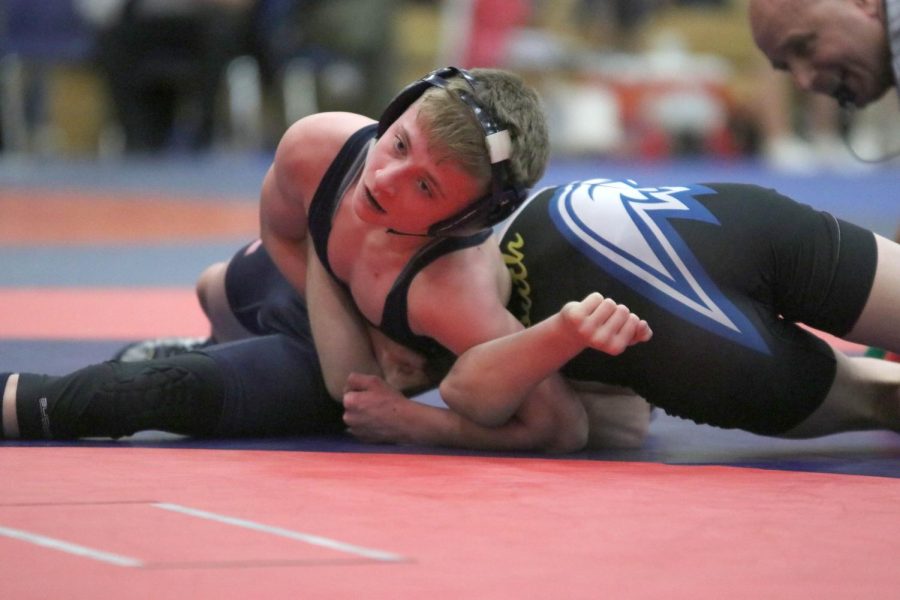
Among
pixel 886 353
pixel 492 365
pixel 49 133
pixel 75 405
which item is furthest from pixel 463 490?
pixel 49 133

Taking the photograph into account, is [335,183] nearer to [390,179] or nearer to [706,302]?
[390,179]

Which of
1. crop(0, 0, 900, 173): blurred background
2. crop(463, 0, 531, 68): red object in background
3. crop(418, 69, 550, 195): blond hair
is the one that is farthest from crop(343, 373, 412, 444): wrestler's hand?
crop(463, 0, 531, 68): red object in background

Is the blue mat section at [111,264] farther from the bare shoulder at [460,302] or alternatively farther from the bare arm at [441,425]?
the bare shoulder at [460,302]

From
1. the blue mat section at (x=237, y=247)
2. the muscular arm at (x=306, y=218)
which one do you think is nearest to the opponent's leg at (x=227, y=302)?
the blue mat section at (x=237, y=247)

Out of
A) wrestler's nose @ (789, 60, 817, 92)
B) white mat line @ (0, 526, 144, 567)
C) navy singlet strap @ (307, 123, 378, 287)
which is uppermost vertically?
wrestler's nose @ (789, 60, 817, 92)

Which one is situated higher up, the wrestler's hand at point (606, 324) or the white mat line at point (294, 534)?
the wrestler's hand at point (606, 324)

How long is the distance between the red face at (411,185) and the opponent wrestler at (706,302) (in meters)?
0.24

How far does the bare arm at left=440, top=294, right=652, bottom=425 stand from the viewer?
231cm

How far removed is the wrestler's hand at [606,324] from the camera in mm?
2307

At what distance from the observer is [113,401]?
2.63m

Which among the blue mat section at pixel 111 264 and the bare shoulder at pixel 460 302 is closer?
the bare shoulder at pixel 460 302

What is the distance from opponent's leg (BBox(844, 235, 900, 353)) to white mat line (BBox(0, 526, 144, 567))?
1359 mm

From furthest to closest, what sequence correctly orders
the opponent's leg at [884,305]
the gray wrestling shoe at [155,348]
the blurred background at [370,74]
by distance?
the blurred background at [370,74] → the gray wrestling shoe at [155,348] → the opponent's leg at [884,305]

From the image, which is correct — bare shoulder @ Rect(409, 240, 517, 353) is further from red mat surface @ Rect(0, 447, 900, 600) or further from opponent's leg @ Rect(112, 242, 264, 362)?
opponent's leg @ Rect(112, 242, 264, 362)
